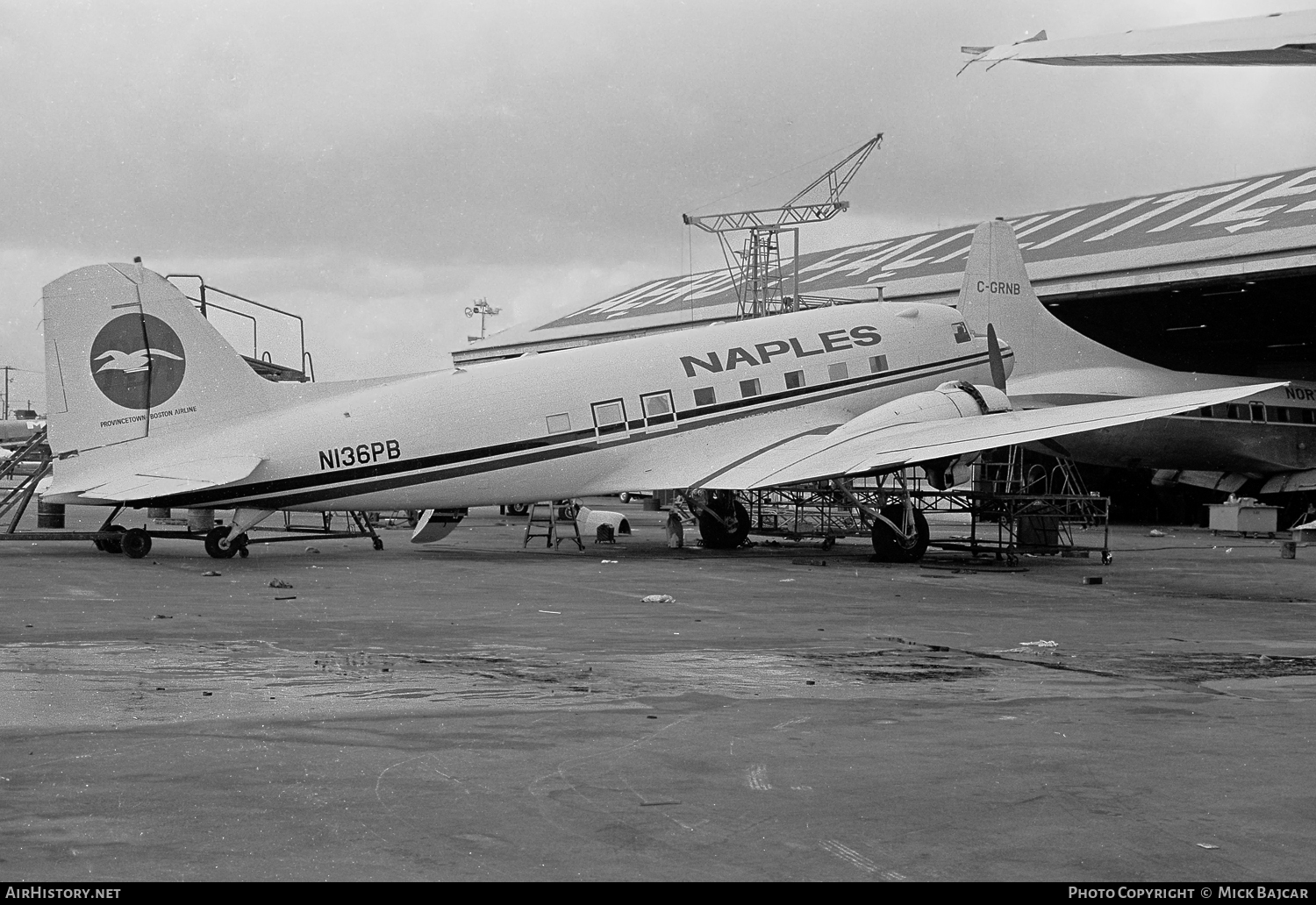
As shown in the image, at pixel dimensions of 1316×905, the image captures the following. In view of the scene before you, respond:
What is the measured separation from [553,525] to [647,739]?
20641 mm

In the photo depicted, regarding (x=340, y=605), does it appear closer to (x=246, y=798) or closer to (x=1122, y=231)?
(x=246, y=798)

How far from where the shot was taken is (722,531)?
92.9ft

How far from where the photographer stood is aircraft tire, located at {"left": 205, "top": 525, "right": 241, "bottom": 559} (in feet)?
71.8

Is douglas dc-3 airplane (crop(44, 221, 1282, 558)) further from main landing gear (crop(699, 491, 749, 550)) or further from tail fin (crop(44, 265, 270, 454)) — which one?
main landing gear (crop(699, 491, 749, 550))

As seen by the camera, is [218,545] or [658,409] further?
[658,409]

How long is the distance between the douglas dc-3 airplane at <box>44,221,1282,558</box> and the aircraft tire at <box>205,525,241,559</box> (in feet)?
0.08

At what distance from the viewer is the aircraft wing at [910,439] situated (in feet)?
67.6

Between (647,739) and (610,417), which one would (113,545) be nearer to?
(610,417)

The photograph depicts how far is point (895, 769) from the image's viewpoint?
22.9ft

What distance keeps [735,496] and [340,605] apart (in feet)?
47.8

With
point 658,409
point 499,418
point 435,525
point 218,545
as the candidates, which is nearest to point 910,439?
point 658,409

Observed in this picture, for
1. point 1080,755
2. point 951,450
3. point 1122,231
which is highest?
point 1122,231

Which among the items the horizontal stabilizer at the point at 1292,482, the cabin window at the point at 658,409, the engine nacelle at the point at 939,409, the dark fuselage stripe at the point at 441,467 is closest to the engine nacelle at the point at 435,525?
the dark fuselage stripe at the point at 441,467

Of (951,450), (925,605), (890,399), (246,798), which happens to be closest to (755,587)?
(925,605)
